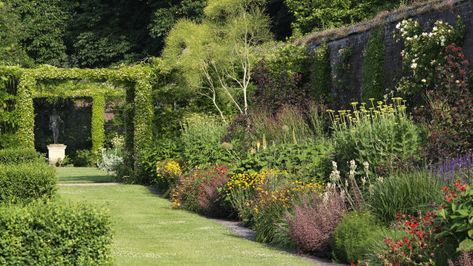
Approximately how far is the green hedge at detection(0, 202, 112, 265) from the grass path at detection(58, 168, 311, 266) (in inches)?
34.4

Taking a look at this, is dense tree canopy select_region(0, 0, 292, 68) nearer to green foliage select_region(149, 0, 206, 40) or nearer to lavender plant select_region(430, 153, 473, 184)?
green foliage select_region(149, 0, 206, 40)

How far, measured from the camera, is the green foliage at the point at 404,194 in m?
7.90

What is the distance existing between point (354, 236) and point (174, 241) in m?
2.60

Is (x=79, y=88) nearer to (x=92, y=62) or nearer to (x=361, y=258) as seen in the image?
(x=92, y=62)

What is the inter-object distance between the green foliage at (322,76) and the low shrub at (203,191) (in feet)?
16.2

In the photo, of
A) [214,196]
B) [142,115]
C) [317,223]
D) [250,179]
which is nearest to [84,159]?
[142,115]

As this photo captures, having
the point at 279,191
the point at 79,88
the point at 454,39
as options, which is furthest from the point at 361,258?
the point at 79,88

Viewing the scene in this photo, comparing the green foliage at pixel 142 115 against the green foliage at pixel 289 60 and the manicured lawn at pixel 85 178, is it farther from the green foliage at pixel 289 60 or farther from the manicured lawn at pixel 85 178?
the green foliage at pixel 289 60

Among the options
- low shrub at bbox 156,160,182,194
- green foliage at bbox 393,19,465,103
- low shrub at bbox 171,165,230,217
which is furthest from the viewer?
low shrub at bbox 156,160,182,194

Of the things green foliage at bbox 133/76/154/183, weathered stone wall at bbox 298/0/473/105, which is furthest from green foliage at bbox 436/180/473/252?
green foliage at bbox 133/76/154/183

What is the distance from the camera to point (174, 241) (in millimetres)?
9461

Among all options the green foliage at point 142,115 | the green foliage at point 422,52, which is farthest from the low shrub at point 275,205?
the green foliage at point 142,115

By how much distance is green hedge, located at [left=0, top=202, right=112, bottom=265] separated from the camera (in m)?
5.96

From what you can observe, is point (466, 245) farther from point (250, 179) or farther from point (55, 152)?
point (55, 152)
